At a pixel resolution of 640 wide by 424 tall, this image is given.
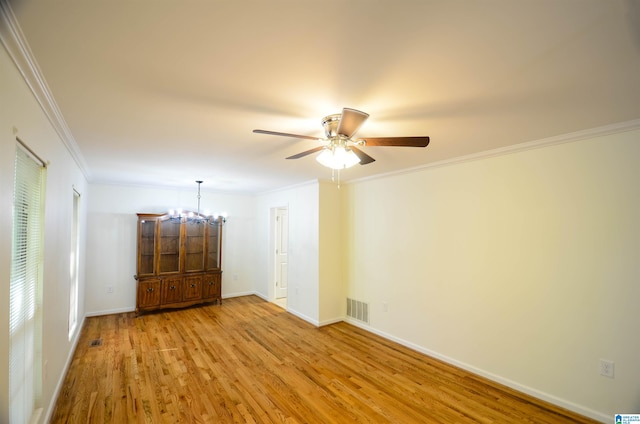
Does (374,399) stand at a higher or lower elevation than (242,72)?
lower

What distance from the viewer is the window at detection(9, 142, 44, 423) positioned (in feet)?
5.38

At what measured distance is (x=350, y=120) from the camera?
170 centimetres

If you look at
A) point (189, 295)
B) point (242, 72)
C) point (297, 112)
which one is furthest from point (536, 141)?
point (189, 295)

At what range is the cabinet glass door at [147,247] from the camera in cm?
521

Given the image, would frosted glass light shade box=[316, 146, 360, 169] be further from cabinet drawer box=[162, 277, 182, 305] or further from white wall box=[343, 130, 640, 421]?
cabinet drawer box=[162, 277, 182, 305]

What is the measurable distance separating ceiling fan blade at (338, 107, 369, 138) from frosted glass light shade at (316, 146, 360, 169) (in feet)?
0.43

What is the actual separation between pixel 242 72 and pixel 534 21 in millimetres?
1336

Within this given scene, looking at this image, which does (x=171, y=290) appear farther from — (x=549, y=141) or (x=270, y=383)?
(x=549, y=141)

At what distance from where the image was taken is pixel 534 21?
1169 millimetres

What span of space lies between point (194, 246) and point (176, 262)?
0.43 m

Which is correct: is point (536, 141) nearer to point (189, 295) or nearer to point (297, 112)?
point (297, 112)

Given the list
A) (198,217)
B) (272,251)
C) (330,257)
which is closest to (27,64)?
(330,257)

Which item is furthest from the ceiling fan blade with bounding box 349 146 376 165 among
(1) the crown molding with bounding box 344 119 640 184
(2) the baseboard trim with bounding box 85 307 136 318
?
(2) the baseboard trim with bounding box 85 307 136 318

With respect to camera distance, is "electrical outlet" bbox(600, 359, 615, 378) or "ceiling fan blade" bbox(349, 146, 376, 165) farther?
"electrical outlet" bbox(600, 359, 615, 378)
